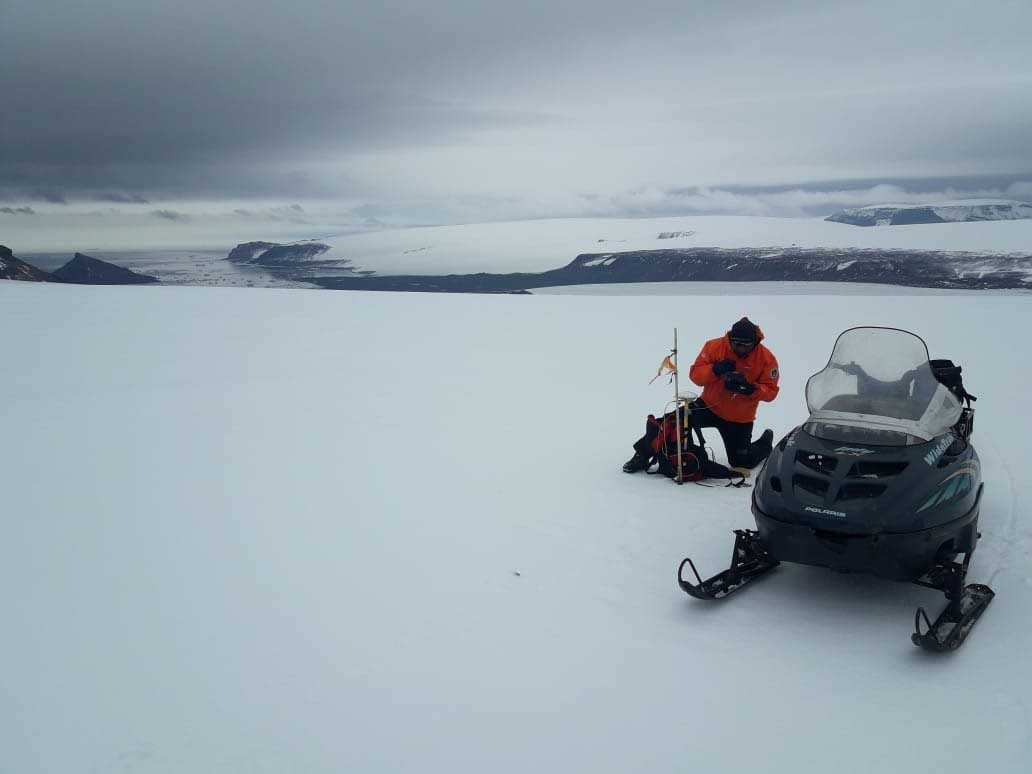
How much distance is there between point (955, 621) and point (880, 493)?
2.37ft

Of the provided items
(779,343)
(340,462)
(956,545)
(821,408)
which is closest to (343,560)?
(340,462)

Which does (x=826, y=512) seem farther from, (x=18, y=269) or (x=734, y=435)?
(x=18, y=269)

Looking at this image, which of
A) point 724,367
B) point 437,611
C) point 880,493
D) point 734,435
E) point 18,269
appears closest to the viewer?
point 880,493

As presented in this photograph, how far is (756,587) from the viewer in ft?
15.7

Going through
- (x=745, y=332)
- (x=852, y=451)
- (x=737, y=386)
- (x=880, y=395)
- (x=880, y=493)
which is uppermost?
(x=745, y=332)

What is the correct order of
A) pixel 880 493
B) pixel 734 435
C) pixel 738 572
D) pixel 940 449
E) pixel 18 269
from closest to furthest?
pixel 880 493
pixel 940 449
pixel 738 572
pixel 734 435
pixel 18 269

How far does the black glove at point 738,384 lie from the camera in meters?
6.70

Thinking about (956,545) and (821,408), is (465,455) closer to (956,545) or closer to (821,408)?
(821,408)

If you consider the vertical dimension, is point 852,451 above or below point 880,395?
below

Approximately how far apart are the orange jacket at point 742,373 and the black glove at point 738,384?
10 cm

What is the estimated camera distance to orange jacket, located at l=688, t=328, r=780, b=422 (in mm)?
6855

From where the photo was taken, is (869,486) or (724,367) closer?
(869,486)

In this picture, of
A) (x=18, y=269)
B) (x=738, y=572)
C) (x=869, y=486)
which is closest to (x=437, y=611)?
(x=738, y=572)

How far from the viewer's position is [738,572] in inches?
187
